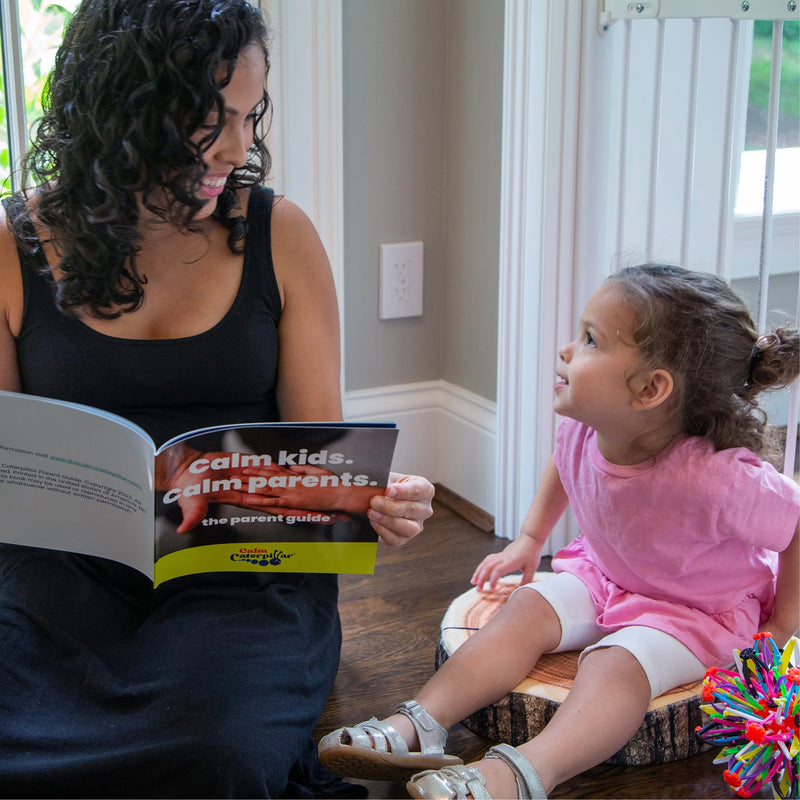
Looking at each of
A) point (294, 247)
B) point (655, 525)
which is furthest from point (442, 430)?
point (294, 247)

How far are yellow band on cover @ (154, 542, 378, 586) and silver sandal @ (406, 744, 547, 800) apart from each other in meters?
0.25

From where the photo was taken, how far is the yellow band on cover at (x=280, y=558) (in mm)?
1196

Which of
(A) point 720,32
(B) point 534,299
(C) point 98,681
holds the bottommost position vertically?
(C) point 98,681

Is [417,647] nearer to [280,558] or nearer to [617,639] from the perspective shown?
[617,639]

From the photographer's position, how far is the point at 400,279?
225 cm

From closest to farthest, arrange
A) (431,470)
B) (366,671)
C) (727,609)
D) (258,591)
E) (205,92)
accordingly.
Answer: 1. (205,92)
2. (258,591)
3. (727,609)
4. (366,671)
5. (431,470)

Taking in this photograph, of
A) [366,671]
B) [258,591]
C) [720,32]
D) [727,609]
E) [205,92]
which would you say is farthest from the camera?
[720,32]

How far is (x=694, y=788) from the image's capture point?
136 cm

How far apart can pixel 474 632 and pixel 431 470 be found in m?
0.88

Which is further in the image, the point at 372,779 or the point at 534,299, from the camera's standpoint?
the point at 534,299

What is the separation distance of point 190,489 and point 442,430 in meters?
1.28

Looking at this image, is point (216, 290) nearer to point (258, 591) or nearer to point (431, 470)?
point (258, 591)

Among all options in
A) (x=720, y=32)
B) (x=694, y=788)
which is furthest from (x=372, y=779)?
(x=720, y=32)

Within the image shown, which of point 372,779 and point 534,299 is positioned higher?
point 534,299
